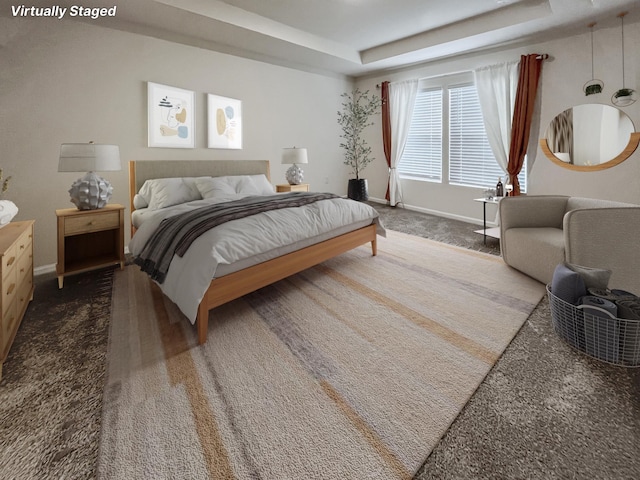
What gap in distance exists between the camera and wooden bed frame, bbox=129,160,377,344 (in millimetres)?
2059

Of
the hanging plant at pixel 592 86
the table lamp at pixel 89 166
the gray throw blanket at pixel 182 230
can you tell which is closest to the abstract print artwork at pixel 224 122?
the table lamp at pixel 89 166

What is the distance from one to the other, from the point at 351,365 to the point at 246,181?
3.00m

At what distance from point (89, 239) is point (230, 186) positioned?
1591 millimetres

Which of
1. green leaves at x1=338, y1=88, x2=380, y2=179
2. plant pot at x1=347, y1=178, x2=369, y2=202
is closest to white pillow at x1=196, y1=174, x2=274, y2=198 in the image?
plant pot at x1=347, y1=178, x2=369, y2=202

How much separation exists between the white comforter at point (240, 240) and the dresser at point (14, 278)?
72cm

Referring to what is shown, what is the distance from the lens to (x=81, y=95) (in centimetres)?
335

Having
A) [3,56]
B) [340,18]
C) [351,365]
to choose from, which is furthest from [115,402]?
[340,18]

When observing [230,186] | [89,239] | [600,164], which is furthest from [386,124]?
[89,239]

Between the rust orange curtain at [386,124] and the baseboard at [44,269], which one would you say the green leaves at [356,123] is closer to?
the rust orange curtain at [386,124]

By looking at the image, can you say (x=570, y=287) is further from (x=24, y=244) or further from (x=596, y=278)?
(x=24, y=244)

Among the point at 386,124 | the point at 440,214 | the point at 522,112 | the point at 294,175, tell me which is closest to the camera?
the point at 522,112

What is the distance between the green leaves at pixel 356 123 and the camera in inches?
254

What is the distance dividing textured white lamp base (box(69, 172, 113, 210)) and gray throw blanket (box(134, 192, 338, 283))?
0.82 meters

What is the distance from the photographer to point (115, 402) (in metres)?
1.51
